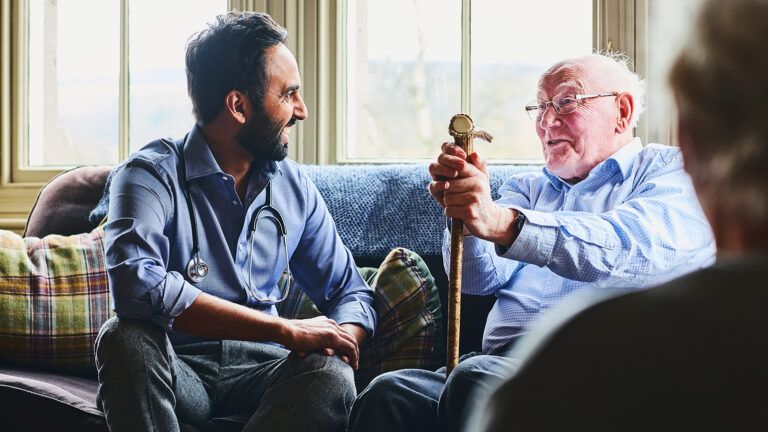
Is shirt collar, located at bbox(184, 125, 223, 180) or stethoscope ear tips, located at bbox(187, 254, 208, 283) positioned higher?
shirt collar, located at bbox(184, 125, 223, 180)

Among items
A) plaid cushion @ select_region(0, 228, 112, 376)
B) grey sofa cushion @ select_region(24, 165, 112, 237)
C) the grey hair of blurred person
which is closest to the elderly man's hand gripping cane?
plaid cushion @ select_region(0, 228, 112, 376)

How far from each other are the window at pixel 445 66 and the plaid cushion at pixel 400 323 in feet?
2.73

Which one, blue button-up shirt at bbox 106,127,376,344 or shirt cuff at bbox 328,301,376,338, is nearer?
blue button-up shirt at bbox 106,127,376,344

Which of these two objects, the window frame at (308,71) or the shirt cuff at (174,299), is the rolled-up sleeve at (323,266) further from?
the window frame at (308,71)

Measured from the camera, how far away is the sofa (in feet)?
7.84

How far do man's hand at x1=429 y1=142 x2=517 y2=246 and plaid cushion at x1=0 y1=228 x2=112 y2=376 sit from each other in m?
0.91

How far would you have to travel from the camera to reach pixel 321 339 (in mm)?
1939

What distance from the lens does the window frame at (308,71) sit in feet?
9.20

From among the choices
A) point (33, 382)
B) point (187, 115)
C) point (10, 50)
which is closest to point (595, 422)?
point (33, 382)

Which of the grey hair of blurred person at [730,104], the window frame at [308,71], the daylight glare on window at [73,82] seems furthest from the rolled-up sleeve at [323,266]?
the grey hair of blurred person at [730,104]

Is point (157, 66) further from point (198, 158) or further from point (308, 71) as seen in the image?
point (198, 158)

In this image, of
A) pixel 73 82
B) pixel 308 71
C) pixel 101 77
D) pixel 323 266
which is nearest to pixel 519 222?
pixel 323 266

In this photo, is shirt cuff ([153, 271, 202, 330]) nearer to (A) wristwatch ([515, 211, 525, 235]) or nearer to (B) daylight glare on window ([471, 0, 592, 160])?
(A) wristwatch ([515, 211, 525, 235])

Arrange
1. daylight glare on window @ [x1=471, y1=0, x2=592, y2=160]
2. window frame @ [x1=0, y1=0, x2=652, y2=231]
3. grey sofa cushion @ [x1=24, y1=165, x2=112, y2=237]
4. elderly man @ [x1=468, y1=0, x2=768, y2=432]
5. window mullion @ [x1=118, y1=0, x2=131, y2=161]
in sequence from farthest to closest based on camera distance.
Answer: window mullion @ [x1=118, y1=0, x2=131, y2=161]
daylight glare on window @ [x1=471, y1=0, x2=592, y2=160]
window frame @ [x1=0, y1=0, x2=652, y2=231]
grey sofa cushion @ [x1=24, y1=165, x2=112, y2=237]
elderly man @ [x1=468, y1=0, x2=768, y2=432]
